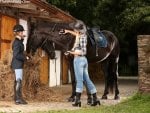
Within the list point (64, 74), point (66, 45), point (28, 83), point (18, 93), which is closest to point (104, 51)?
point (66, 45)

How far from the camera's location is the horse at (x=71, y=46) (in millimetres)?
14680

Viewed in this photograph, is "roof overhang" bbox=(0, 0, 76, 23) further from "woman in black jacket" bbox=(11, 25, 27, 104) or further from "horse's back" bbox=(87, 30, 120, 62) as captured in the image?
"horse's back" bbox=(87, 30, 120, 62)

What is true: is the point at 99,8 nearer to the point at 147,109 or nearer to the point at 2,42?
the point at 2,42

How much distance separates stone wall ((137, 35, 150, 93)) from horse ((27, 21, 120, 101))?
1545 millimetres

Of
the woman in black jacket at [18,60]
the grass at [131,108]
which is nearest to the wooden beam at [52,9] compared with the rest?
the woman in black jacket at [18,60]

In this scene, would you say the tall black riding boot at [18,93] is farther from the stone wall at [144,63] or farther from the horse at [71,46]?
→ the stone wall at [144,63]

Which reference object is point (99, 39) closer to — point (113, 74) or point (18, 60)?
point (113, 74)

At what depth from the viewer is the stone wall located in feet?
46.2

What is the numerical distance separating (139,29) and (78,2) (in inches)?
192

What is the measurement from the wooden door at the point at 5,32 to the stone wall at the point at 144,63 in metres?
4.75

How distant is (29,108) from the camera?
12.8 metres

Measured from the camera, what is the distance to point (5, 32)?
1727 cm

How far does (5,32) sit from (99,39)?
352 cm

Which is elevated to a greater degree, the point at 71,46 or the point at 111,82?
the point at 71,46
